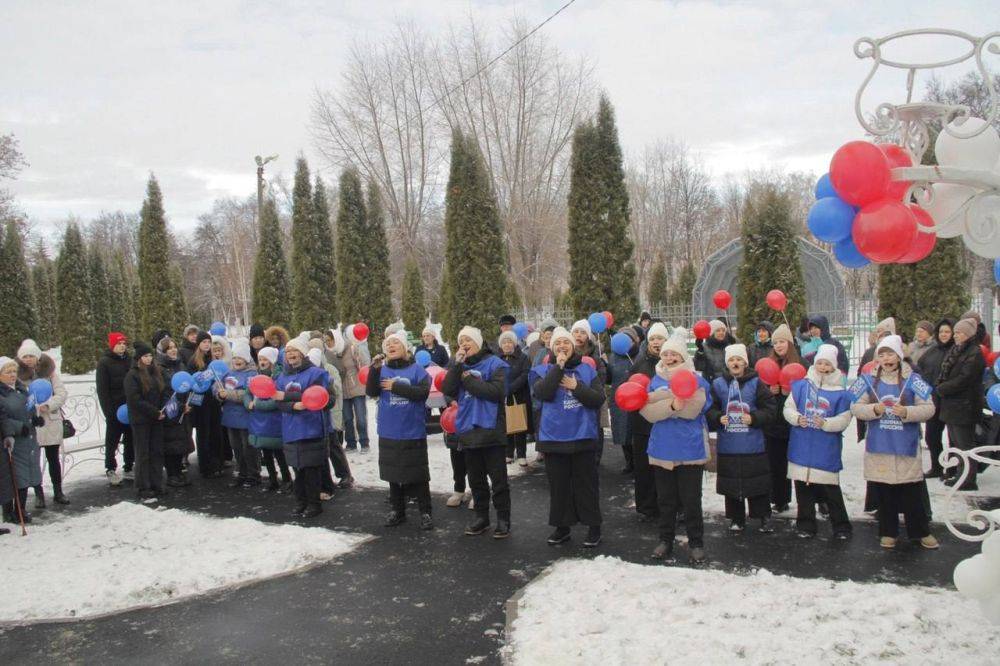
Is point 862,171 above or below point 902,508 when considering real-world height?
above

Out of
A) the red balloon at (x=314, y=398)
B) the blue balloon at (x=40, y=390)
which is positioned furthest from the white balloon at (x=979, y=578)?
the blue balloon at (x=40, y=390)

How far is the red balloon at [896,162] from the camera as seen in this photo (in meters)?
2.54

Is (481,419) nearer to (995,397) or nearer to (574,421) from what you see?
(574,421)

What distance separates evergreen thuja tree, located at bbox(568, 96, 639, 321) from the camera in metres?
14.5

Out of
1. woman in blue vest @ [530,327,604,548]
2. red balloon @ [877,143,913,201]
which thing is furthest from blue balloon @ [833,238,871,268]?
woman in blue vest @ [530,327,604,548]

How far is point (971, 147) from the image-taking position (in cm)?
259

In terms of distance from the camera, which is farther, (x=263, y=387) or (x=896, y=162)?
(x=263, y=387)

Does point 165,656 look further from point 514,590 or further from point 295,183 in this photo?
point 295,183

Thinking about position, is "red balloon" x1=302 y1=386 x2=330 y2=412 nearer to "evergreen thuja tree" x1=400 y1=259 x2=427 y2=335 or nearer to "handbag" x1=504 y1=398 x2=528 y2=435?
"handbag" x1=504 y1=398 x2=528 y2=435

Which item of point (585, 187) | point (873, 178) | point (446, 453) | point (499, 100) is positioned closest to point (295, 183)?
point (585, 187)

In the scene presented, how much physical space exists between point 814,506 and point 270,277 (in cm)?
1560

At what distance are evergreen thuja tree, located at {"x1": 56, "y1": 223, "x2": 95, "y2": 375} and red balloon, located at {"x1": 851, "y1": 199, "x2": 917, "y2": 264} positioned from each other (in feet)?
84.2

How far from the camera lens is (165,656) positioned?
425 cm

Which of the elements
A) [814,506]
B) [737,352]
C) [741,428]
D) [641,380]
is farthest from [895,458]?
[641,380]
